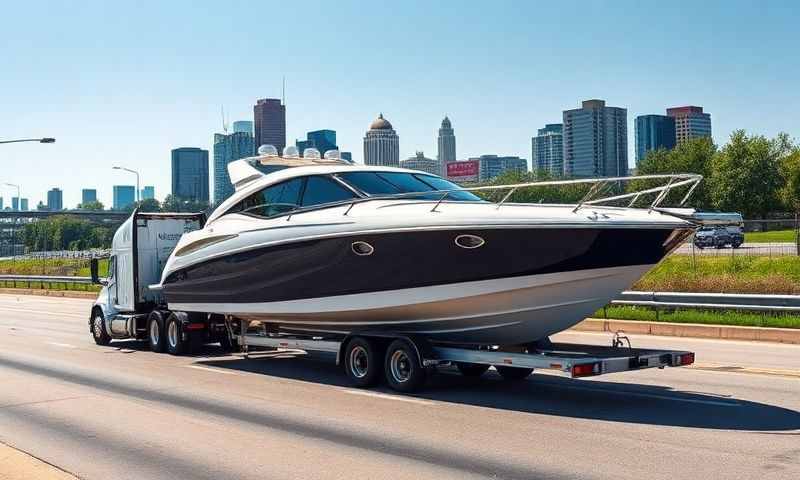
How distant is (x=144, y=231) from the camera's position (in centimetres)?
1855

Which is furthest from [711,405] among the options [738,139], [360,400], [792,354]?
[738,139]

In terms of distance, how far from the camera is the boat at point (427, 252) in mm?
9836

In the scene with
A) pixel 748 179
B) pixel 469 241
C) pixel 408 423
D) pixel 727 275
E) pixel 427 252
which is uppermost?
Result: pixel 748 179

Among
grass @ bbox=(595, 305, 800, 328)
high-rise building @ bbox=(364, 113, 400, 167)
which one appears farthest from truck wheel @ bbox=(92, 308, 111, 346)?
high-rise building @ bbox=(364, 113, 400, 167)

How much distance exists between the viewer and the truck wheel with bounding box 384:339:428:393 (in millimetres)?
11180

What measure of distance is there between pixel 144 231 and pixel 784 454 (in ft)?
45.9

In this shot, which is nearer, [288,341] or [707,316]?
[288,341]

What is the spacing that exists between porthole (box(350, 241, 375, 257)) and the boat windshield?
0.93 metres

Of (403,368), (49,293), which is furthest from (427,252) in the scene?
(49,293)

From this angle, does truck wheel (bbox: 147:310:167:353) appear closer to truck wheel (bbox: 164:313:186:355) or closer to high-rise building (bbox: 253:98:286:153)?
truck wheel (bbox: 164:313:186:355)

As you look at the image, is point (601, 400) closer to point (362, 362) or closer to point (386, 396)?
point (386, 396)

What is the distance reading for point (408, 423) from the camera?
9.56 meters

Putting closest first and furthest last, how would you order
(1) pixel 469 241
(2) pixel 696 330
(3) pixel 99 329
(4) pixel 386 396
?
(1) pixel 469 241 → (4) pixel 386 396 → (2) pixel 696 330 → (3) pixel 99 329

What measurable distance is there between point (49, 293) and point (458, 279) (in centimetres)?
3885
